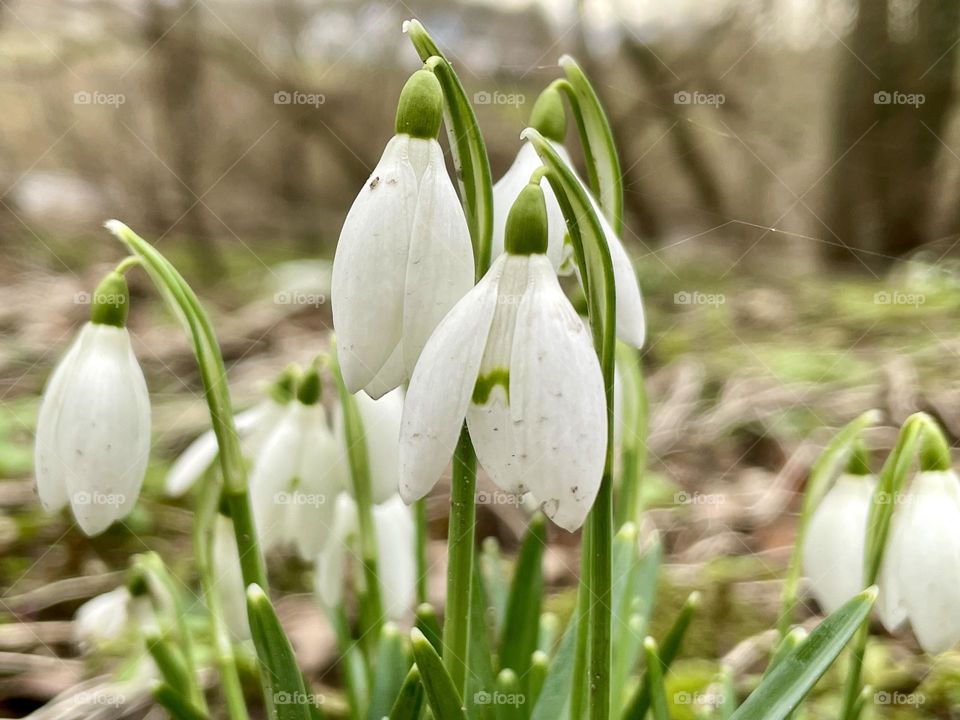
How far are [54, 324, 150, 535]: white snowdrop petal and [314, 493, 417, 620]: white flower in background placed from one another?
0.35 meters

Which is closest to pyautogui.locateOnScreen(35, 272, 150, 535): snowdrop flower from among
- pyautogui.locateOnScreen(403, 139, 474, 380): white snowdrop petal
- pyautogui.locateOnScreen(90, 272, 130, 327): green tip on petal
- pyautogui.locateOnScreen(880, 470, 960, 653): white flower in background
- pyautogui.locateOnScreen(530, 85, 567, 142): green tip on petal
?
pyautogui.locateOnScreen(90, 272, 130, 327): green tip on petal

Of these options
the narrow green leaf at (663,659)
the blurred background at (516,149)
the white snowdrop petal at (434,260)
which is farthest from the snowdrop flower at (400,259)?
the blurred background at (516,149)

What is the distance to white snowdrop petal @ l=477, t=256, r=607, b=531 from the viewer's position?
60 centimetres

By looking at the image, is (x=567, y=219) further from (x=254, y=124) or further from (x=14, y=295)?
(x=254, y=124)

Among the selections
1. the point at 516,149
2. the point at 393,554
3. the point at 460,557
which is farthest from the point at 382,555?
the point at 516,149

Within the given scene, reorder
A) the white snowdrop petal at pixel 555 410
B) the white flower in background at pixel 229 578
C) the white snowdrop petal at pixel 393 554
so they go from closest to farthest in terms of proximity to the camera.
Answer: the white snowdrop petal at pixel 555 410 → the white flower in background at pixel 229 578 → the white snowdrop petal at pixel 393 554

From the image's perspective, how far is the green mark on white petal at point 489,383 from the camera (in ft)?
2.03

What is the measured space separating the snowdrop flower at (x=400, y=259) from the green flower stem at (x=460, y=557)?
93mm

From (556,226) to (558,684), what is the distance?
0.45 m

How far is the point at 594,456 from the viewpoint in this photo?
23.8 inches

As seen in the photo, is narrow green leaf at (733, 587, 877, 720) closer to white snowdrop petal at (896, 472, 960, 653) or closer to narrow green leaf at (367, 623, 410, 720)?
white snowdrop petal at (896, 472, 960, 653)

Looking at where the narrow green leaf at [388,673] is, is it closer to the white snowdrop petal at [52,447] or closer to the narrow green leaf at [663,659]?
the narrow green leaf at [663,659]

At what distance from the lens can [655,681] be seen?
81cm

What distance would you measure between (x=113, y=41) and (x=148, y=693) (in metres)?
3.06
